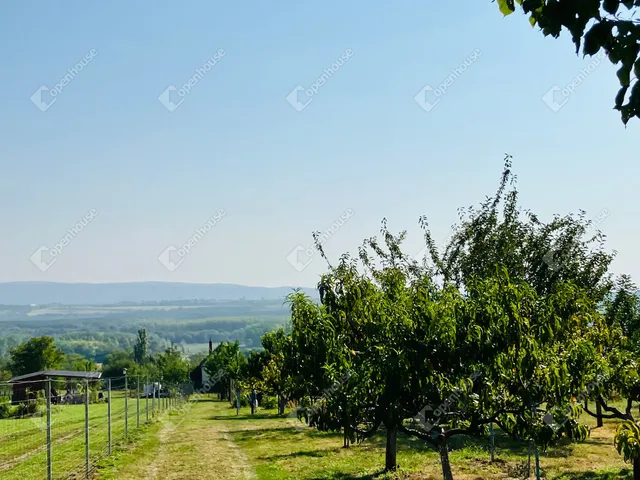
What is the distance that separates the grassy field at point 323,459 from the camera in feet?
51.2

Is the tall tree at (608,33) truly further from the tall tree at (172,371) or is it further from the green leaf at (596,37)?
the tall tree at (172,371)

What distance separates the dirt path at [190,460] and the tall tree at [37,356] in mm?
69426

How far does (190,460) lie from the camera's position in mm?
18406

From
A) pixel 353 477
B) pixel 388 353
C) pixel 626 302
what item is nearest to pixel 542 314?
pixel 388 353

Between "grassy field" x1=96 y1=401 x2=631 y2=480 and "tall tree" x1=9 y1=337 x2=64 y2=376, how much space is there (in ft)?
231

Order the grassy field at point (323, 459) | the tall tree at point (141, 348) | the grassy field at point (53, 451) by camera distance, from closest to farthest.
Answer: the grassy field at point (323, 459) < the grassy field at point (53, 451) < the tall tree at point (141, 348)

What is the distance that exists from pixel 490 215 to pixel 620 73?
19.7 m

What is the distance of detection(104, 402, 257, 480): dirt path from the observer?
1589 cm

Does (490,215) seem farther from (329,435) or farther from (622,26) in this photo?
(622,26)

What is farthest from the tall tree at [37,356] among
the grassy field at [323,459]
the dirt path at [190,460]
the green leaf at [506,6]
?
the green leaf at [506,6]

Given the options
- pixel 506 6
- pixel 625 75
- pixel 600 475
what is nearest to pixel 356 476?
pixel 600 475

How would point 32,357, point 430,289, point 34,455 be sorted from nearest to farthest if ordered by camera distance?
point 430,289
point 34,455
point 32,357

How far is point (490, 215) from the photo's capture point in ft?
73.8

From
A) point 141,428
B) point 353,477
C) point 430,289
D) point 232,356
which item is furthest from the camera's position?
point 232,356
